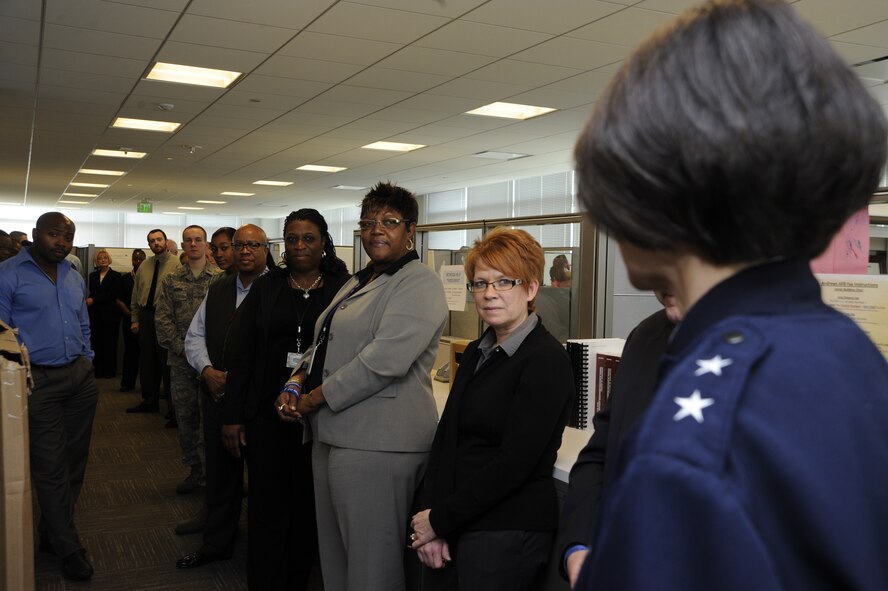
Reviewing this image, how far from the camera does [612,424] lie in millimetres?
979

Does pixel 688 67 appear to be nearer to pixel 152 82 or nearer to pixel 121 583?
pixel 121 583

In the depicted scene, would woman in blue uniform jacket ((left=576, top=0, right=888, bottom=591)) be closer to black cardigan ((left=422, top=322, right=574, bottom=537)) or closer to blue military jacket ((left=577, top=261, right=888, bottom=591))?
blue military jacket ((left=577, top=261, right=888, bottom=591))

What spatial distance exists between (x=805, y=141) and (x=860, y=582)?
0.25m

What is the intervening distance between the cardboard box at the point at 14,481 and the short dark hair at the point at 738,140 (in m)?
1.48

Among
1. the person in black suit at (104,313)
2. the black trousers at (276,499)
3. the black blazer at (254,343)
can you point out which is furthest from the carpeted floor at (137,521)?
the person in black suit at (104,313)

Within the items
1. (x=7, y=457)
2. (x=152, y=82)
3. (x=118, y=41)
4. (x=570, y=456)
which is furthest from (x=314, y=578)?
(x=152, y=82)

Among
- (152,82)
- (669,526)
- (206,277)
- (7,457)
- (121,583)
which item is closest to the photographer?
(669,526)

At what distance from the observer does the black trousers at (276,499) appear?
2.71 meters

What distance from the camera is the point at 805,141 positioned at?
447mm

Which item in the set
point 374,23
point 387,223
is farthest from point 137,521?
point 374,23

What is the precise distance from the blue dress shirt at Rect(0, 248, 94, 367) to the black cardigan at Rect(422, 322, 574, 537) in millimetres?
2022

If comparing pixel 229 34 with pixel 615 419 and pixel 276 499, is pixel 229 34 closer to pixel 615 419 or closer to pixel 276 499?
pixel 276 499

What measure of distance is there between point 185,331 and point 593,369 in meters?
3.01

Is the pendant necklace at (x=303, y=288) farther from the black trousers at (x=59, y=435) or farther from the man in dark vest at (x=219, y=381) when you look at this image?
the black trousers at (x=59, y=435)
